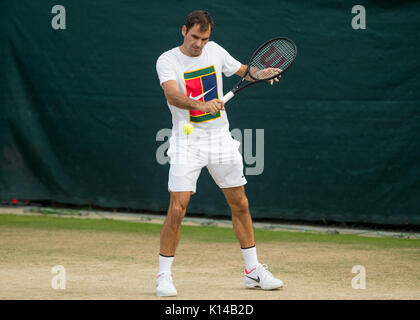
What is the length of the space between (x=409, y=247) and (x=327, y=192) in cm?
107

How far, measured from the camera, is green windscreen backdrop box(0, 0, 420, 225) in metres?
7.01

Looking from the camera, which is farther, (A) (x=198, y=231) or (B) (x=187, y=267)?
(A) (x=198, y=231)

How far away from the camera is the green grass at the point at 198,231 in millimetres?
6719

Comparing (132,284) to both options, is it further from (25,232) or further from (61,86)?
(61,86)

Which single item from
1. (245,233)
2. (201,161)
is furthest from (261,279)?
(201,161)

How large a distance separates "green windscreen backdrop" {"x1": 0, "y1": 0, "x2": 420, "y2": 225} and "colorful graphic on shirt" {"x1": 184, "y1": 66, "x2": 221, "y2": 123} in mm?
2673

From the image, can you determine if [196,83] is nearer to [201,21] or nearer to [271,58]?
[201,21]

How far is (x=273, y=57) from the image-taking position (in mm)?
5062

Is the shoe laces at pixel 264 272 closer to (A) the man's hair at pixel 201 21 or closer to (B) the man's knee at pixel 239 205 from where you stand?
(B) the man's knee at pixel 239 205

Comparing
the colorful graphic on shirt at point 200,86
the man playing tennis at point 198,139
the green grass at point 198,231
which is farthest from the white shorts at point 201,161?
the green grass at point 198,231

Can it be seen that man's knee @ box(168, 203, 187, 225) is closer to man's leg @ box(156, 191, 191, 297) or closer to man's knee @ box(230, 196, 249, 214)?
man's leg @ box(156, 191, 191, 297)

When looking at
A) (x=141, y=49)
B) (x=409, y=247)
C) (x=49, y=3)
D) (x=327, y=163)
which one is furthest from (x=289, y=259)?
(x=49, y=3)

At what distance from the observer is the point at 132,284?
482cm

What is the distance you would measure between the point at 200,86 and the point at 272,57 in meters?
0.61
